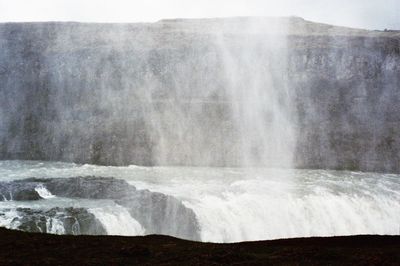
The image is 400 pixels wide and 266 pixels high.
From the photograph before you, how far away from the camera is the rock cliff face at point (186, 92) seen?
41219 mm

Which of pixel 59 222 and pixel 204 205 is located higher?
pixel 59 222

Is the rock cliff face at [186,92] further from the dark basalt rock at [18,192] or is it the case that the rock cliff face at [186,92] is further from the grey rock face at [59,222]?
the grey rock face at [59,222]

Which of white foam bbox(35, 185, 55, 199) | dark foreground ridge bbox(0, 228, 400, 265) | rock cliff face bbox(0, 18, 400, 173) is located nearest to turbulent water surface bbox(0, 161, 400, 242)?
white foam bbox(35, 185, 55, 199)

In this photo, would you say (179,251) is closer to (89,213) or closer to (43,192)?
(89,213)

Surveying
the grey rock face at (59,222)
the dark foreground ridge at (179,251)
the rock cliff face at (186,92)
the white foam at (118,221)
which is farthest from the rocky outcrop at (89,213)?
the rock cliff face at (186,92)

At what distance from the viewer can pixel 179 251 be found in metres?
7.36

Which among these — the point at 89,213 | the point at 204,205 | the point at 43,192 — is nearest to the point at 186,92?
the point at 43,192

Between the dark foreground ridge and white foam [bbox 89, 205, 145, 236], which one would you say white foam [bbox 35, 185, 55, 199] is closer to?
white foam [bbox 89, 205, 145, 236]

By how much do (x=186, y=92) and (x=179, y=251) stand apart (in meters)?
41.9

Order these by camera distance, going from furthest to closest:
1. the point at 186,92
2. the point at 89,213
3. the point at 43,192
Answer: the point at 186,92
the point at 43,192
the point at 89,213

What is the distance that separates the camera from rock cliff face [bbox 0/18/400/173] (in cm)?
4122

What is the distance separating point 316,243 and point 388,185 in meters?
25.3

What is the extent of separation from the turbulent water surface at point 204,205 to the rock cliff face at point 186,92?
27.1ft

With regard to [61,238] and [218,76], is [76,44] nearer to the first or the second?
[218,76]
